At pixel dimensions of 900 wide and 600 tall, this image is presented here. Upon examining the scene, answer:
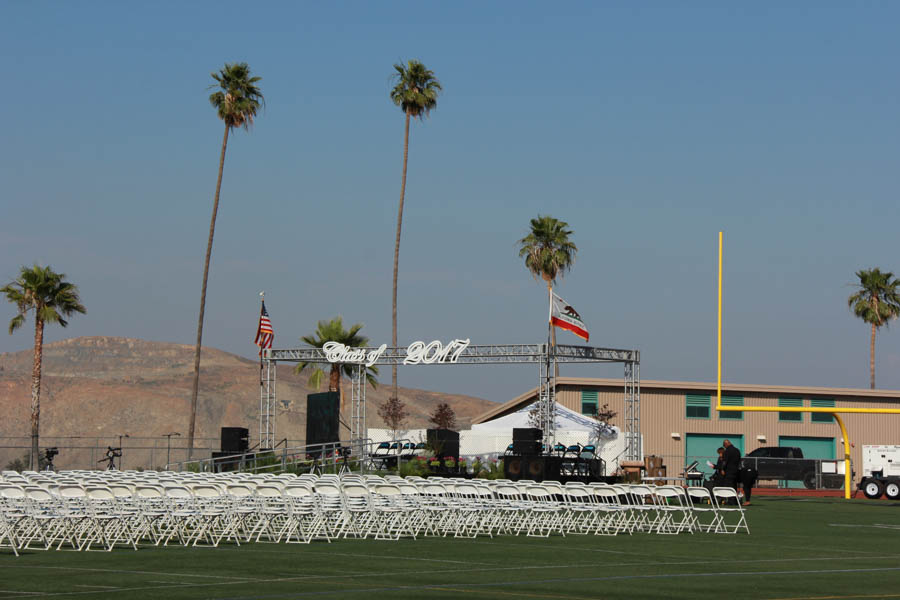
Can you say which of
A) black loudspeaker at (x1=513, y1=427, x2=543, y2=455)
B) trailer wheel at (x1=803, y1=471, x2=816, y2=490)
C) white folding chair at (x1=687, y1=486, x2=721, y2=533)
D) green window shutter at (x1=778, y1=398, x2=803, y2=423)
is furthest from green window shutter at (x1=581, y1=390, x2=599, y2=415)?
white folding chair at (x1=687, y1=486, x2=721, y2=533)

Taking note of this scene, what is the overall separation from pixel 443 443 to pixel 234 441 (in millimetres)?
5932

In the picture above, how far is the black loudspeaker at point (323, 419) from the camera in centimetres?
3482

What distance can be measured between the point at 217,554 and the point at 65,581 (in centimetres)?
302

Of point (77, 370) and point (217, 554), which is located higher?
point (77, 370)

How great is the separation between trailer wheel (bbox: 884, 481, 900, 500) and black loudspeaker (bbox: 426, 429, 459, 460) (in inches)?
468

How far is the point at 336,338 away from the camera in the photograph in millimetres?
52625

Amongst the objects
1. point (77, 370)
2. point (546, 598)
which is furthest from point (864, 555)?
point (77, 370)

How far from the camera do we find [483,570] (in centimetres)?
1271

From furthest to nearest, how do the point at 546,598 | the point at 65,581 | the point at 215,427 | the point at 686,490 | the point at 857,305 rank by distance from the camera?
the point at 215,427
the point at 857,305
the point at 686,490
the point at 65,581
the point at 546,598

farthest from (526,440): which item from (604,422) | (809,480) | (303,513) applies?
(604,422)

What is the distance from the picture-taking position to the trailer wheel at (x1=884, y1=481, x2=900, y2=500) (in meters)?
34.4

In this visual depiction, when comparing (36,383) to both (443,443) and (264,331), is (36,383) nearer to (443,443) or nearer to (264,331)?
(264,331)

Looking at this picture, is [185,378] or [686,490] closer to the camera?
[686,490]

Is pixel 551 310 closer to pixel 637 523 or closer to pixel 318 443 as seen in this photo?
pixel 318 443
